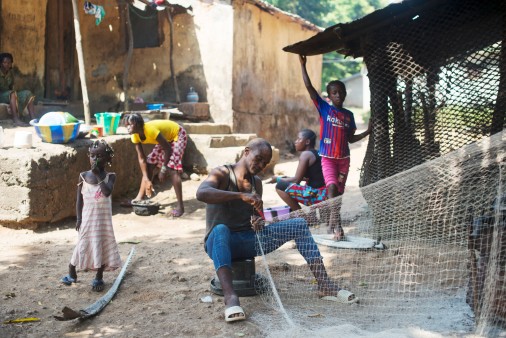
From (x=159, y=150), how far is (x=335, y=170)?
9.51 ft

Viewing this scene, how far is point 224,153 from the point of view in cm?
934

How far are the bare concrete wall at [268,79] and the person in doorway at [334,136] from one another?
232 inches

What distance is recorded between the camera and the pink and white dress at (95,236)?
14.4ft

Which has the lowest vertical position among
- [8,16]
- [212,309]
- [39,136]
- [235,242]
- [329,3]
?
[212,309]

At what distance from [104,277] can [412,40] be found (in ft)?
Answer: 10.7

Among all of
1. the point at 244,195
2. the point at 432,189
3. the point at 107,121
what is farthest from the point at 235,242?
the point at 107,121

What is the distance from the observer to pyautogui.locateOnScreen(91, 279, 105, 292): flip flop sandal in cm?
441

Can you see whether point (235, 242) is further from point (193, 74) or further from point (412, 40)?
point (193, 74)

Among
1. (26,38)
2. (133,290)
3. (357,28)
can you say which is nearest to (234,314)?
(133,290)

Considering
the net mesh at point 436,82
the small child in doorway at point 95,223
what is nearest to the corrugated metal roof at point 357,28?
the net mesh at point 436,82

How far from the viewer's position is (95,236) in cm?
443

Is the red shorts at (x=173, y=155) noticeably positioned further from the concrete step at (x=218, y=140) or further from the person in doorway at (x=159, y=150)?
the concrete step at (x=218, y=140)

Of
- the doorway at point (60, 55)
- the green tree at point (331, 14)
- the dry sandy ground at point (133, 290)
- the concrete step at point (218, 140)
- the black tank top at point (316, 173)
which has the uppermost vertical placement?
the green tree at point (331, 14)

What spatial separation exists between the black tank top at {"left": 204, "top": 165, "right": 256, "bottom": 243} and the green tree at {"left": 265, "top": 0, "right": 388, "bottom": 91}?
25.1 metres
